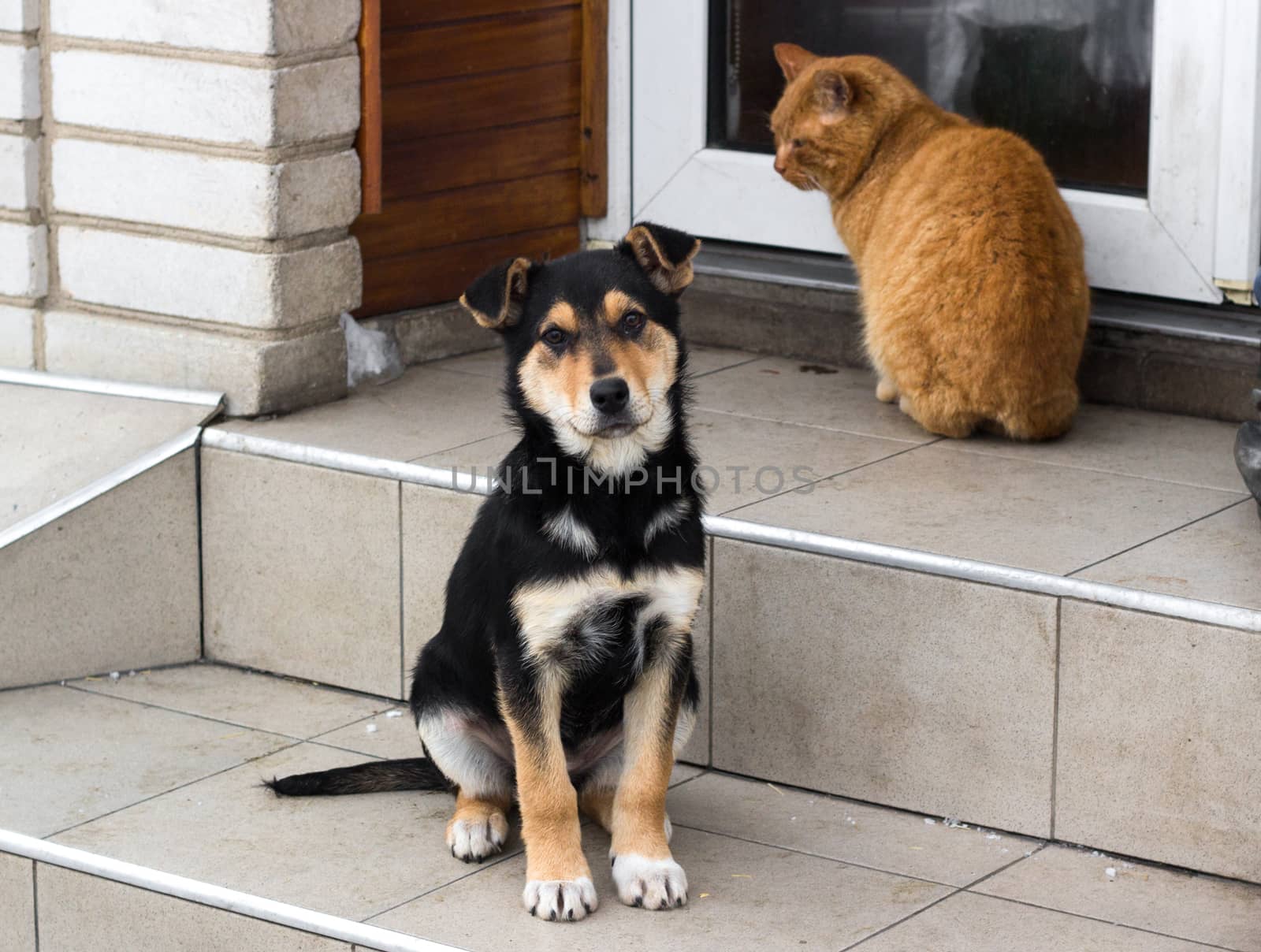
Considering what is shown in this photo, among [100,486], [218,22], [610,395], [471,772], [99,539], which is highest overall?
[218,22]

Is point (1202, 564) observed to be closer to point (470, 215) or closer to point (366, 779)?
point (366, 779)

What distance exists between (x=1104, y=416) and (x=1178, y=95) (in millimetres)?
878

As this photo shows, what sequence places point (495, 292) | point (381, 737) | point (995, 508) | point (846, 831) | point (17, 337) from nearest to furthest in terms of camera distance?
point (495, 292) < point (846, 831) < point (995, 508) < point (381, 737) < point (17, 337)

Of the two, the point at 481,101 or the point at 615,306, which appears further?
the point at 481,101

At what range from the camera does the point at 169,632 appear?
15.9 ft

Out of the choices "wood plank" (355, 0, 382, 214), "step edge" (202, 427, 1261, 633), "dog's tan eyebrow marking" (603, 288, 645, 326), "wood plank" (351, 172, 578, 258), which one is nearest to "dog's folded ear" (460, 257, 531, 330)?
"dog's tan eyebrow marking" (603, 288, 645, 326)

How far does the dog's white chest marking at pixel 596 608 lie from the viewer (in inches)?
133

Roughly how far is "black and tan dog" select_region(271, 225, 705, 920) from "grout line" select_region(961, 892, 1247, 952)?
620 mm

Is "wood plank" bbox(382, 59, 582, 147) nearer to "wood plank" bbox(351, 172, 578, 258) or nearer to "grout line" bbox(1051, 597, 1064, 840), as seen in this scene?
"wood plank" bbox(351, 172, 578, 258)

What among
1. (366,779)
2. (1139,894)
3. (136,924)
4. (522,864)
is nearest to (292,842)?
(366,779)

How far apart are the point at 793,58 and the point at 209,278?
1.77 meters

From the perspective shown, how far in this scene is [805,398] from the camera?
521 cm

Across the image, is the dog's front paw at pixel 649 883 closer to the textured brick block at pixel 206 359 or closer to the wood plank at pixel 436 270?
the textured brick block at pixel 206 359

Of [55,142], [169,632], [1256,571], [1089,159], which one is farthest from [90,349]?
[1256,571]
